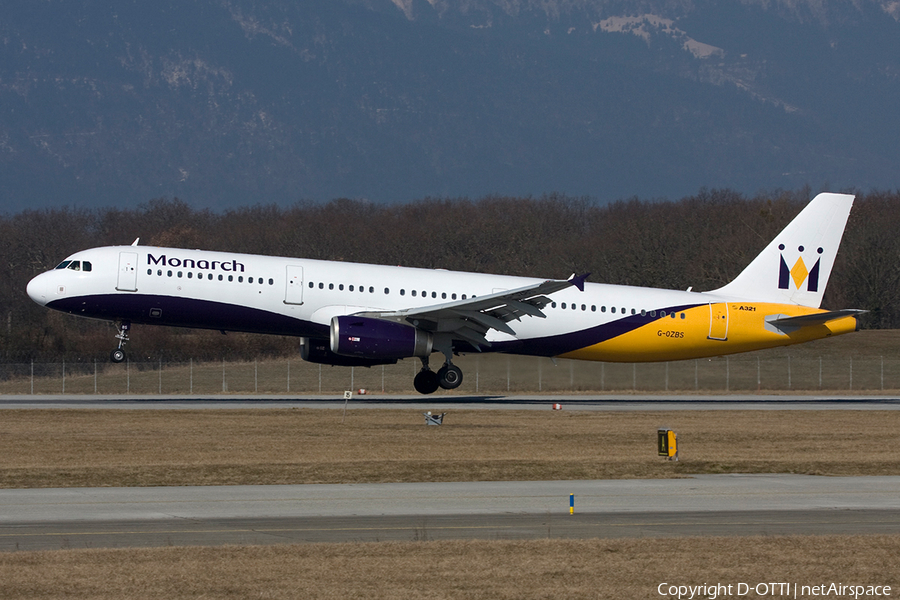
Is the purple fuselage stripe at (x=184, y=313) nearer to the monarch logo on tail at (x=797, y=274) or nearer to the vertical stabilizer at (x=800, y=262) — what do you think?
the vertical stabilizer at (x=800, y=262)

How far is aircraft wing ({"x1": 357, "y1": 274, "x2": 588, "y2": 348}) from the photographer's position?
3666 cm

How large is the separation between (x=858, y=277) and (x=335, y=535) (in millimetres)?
77857

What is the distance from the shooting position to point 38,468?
21.5 m

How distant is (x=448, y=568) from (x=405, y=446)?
13330 mm

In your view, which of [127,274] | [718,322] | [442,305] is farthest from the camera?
[718,322]

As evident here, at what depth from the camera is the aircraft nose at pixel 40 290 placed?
120ft

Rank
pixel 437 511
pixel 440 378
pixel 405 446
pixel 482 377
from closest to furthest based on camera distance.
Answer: pixel 437 511 < pixel 405 446 < pixel 440 378 < pixel 482 377

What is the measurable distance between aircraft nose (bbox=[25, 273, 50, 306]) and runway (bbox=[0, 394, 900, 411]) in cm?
339

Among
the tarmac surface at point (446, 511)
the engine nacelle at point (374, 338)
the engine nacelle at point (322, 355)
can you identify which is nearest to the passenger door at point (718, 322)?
the engine nacelle at point (374, 338)

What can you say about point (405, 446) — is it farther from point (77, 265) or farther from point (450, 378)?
point (77, 265)

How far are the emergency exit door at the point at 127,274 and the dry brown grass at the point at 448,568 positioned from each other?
23.8m

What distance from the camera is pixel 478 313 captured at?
124 feet

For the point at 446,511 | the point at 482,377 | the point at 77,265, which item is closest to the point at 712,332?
the point at 482,377

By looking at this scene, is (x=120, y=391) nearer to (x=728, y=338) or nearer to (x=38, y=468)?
(x=728, y=338)
